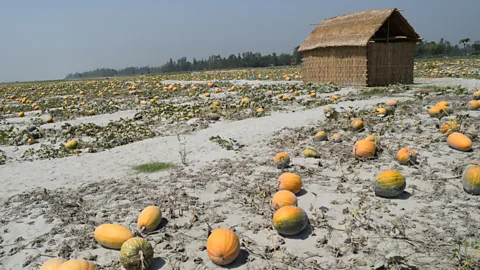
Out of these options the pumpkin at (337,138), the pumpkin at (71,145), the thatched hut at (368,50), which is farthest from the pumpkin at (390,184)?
the thatched hut at (368,50)

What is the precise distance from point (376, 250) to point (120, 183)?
12.6ft

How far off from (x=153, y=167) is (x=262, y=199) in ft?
8.15

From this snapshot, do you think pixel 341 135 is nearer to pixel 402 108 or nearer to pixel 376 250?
pixel 402 108

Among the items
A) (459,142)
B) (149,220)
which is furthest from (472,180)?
(149,220)

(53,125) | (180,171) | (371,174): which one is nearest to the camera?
(371,174)

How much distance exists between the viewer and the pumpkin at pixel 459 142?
5.62 m

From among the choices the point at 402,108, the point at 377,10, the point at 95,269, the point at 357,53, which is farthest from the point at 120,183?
the point at 377,10

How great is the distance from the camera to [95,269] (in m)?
3.12

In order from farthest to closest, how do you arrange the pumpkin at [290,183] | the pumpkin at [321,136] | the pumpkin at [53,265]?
the pumpkin at [321,136] < the pumpkin at [290,183] < the pumpkin at [53,265]

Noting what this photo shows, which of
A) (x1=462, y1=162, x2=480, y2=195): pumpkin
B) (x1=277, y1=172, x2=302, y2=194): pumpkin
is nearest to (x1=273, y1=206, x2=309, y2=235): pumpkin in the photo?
Answer: (x1=277, y1=172, x2=302, y2=194): pumpkin

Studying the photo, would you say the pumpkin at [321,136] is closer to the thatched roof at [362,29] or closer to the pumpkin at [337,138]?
the pumpkin at [337,138]

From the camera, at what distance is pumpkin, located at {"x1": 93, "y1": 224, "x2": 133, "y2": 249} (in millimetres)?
3619

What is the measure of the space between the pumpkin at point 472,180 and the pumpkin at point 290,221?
7.08 ft

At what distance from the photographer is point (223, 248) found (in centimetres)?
324
